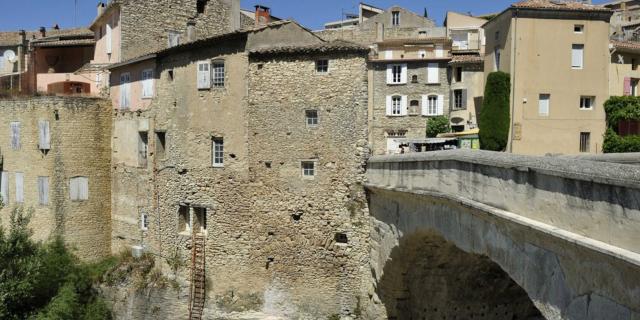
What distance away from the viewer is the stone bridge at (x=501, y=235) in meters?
6.46

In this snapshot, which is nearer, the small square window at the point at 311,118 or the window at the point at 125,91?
the small square window at the point at 311,118

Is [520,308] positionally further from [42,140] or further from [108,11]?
[108,11]

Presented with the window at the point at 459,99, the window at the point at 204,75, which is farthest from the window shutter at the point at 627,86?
the window at the point at 204,75

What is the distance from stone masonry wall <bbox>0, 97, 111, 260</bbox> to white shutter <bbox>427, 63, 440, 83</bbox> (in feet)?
70.3

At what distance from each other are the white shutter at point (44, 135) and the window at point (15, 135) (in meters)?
1.59

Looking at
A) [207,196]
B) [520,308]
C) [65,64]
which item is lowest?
[520,308]

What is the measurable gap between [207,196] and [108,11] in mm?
12509

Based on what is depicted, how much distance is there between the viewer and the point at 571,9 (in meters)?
26.4

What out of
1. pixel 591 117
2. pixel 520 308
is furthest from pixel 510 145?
pixel 520 308

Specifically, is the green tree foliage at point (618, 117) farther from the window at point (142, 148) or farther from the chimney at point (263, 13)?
the window at point (142, 148)

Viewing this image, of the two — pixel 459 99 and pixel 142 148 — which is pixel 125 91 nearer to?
pixel 142 148

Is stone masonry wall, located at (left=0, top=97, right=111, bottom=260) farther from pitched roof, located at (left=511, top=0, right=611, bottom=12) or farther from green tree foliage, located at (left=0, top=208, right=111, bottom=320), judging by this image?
pitched roof, located at (left=511, top=0, right=611, bottom=12)

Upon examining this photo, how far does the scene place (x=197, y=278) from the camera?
20203 mm

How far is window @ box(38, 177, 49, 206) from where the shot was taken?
24820mm
